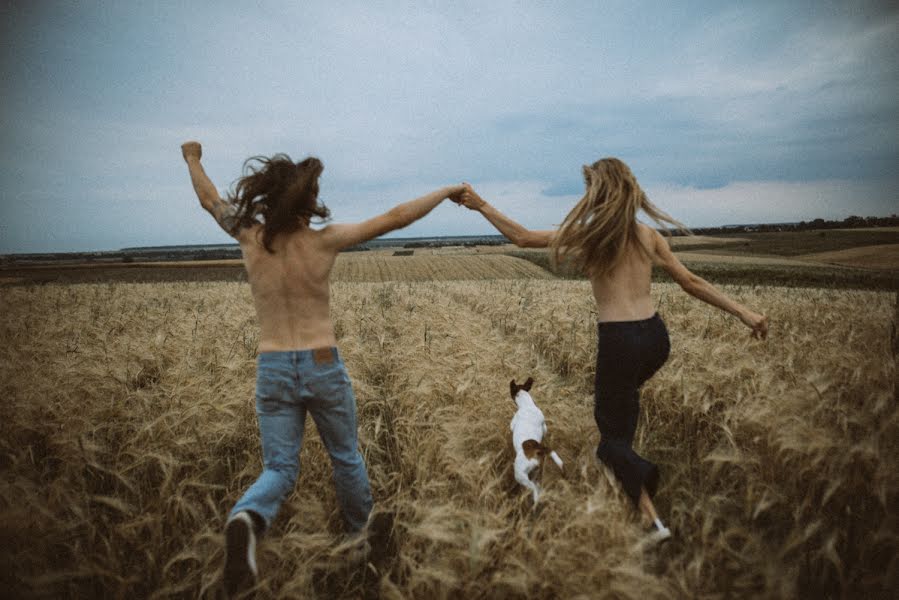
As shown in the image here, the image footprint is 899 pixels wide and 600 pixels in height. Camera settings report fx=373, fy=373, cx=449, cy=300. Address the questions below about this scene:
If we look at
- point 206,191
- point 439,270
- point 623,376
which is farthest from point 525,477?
point 439,270

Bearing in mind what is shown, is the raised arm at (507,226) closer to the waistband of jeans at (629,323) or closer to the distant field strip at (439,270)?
the waistband of jeans at (629,323)

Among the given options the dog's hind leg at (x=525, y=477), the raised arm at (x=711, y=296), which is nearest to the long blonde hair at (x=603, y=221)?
the raised arm at (x=711, y=296)

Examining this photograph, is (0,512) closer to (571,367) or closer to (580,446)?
(580,446)

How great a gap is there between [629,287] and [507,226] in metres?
1.00

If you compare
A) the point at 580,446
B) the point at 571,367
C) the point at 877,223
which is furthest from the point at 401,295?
the point at 877,223

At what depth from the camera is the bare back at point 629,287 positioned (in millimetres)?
2410

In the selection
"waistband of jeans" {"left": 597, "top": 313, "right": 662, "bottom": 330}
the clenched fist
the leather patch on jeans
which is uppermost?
the clenched fist

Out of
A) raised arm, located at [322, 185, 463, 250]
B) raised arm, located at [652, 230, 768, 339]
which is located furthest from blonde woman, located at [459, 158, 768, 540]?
raised arm, located at [322, 185, 463, 250]

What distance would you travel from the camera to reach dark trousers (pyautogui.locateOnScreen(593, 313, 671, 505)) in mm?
2348

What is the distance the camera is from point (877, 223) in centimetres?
6322

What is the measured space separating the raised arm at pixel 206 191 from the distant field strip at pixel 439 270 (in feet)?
84.6

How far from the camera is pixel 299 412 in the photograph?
207 centimetres

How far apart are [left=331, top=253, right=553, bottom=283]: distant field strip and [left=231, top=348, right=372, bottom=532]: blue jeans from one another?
87.2ft

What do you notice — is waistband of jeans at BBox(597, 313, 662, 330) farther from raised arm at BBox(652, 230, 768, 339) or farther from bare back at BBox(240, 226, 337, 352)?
bare back at BBox(240, 226, 337, 352)
